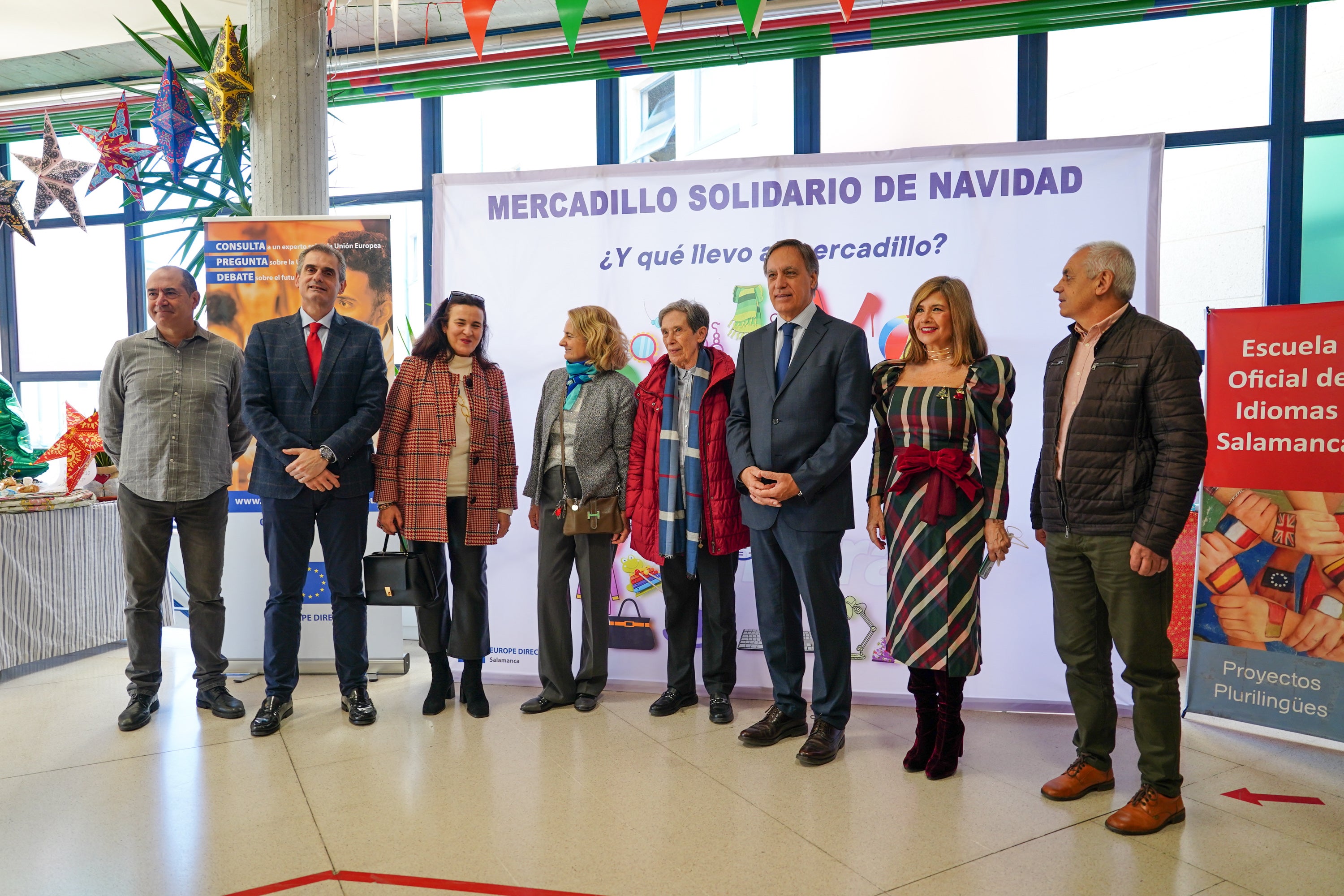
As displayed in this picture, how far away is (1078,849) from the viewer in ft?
7.42

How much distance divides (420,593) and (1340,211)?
4.50 m

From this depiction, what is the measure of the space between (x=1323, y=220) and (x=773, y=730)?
Answer: 11.9ft

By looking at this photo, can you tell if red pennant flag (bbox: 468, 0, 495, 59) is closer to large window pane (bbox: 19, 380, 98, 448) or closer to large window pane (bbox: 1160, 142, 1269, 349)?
large window pane (bbox: 1160, 142, 1269, 349)

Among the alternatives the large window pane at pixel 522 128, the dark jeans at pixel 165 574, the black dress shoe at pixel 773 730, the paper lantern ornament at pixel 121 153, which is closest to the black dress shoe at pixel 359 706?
the dark jeans at pixel 165 574

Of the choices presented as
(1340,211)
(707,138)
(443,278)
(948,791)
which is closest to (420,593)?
(443,278)

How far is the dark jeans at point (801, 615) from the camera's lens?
2.88m

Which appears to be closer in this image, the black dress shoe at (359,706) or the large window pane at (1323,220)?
the black dress shoe at (359,706)

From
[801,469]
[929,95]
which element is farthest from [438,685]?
[929,95]

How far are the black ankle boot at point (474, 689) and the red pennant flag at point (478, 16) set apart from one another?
7.08 ft

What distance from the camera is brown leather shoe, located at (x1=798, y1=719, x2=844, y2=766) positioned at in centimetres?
284

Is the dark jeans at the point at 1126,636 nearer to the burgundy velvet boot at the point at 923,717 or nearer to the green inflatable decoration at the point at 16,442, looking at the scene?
the burgundy velvet boot at the point at 923,717

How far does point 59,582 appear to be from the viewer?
4.15 meters

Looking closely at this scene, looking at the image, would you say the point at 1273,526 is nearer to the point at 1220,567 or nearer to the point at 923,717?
the point at 1220,567

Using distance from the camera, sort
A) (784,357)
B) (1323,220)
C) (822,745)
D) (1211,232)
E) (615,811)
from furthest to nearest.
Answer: (1211,232) < (1323,220) < (784,357) < (822,745) < (615,811)
